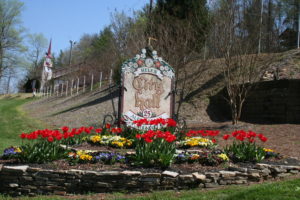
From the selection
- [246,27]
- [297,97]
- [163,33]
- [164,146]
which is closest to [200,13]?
[163,33]

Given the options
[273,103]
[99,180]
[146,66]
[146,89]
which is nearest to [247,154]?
[99,180]

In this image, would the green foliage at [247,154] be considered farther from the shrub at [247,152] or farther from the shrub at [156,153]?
the shrub at [156,153]

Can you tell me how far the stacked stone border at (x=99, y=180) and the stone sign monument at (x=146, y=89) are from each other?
3.73 m

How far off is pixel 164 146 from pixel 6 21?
39871 mm

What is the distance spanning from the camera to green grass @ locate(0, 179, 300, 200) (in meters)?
4.22

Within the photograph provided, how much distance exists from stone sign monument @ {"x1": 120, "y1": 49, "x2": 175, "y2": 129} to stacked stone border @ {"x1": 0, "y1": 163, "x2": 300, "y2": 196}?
12.2 feet

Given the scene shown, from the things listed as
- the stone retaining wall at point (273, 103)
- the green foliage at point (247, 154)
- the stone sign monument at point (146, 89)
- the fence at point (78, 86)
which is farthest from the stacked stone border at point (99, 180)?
the fence at point (78, 86)

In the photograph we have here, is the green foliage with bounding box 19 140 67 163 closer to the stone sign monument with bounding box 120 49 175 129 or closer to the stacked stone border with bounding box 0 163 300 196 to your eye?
A: the stacked stone border with bounding box 0 163 300 196

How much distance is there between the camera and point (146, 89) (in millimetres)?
9102

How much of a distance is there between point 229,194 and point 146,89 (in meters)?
4.83

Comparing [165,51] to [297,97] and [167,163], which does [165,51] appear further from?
[167,163]

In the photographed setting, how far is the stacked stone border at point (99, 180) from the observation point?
5.25 m

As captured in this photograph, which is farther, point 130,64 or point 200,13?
point 200,13

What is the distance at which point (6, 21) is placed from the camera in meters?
40.6
